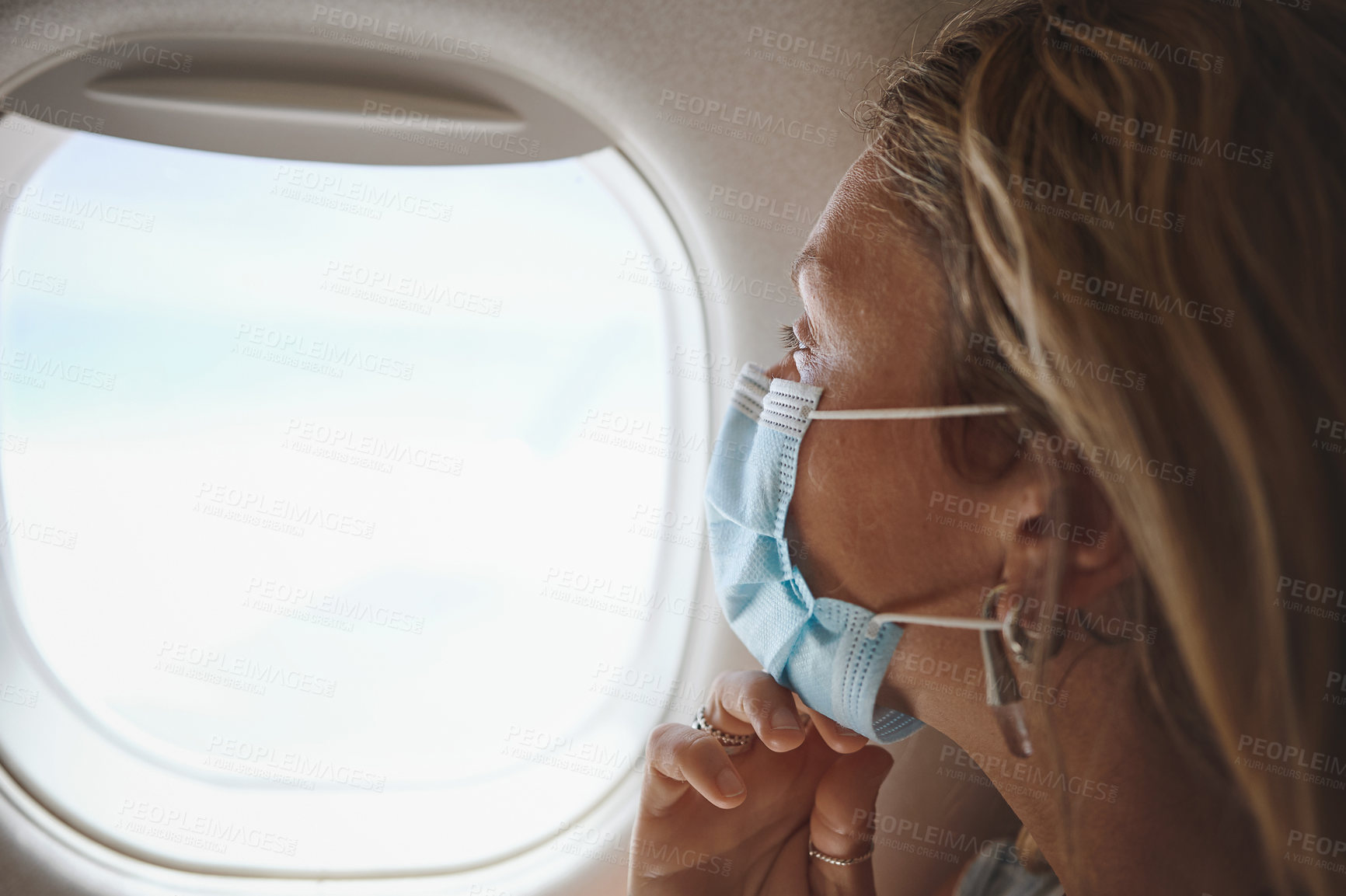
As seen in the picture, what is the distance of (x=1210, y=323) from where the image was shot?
0.87 m

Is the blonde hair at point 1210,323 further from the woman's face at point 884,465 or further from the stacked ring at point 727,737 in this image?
the stacked ring at point 727,737

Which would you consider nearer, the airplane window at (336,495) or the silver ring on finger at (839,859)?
the silver ring on finger at (839,859)

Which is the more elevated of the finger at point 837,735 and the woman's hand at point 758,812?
the finger at point 837,735

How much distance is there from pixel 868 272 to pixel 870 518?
1.08ft

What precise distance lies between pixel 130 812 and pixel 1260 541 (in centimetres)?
211

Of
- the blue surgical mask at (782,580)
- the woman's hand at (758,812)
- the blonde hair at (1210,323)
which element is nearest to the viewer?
the blonde hair at (1210,323)

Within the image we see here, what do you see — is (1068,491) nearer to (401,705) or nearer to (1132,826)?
(1132,826)

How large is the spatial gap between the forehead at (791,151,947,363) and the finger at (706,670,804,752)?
0.57 meters

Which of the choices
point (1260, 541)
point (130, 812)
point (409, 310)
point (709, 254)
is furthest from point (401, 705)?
point (1260, 541)

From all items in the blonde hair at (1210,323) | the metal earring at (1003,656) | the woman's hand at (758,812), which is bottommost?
the woman's hand at (758,812)

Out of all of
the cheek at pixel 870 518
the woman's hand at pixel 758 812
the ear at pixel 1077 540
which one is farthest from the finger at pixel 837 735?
the ear at pixel 1077 540

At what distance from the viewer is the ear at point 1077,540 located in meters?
0.96

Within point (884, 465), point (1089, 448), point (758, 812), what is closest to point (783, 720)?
point (758, 812)

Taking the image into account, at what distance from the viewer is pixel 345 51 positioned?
1410 millimetres
